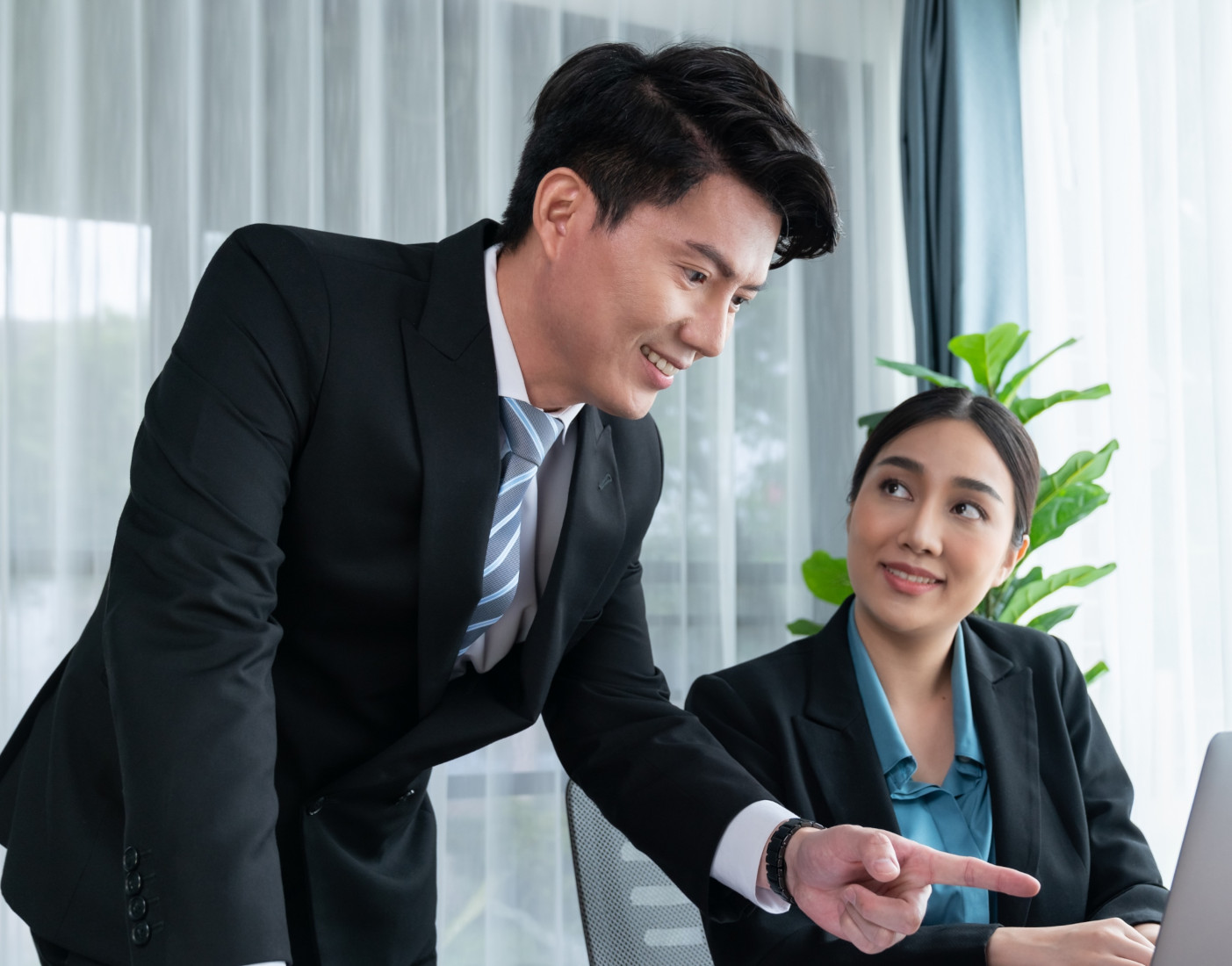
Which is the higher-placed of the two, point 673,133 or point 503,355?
point 673,133

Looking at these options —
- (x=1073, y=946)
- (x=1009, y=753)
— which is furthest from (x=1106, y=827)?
(x=1073, y=946)

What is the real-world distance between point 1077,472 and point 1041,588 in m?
0.27

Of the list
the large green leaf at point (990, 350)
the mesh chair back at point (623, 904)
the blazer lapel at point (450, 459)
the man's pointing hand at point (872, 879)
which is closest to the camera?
the man's pointing hand at point (872, 879)

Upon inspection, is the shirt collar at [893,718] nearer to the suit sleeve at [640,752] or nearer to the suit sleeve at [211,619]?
the suit sleeve at [640,752]

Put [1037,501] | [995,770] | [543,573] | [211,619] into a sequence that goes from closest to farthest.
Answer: [211,619], [543,573], [995,770], [1037,501]

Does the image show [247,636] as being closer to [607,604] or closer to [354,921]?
[354,921]

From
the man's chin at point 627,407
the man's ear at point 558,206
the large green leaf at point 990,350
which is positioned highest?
the man's ear at point 558,206

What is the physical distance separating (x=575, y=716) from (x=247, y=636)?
573mm

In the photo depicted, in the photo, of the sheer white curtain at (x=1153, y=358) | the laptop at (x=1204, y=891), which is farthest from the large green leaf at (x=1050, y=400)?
the laptop at (x=1204, y=891)

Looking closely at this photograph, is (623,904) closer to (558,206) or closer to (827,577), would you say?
(558,206)

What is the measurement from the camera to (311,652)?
1.08 meters

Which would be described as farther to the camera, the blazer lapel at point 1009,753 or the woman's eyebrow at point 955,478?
the woman's eyebrow at point 955,478

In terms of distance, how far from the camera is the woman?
1487mm

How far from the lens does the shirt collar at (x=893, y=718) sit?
1562 millimetres
